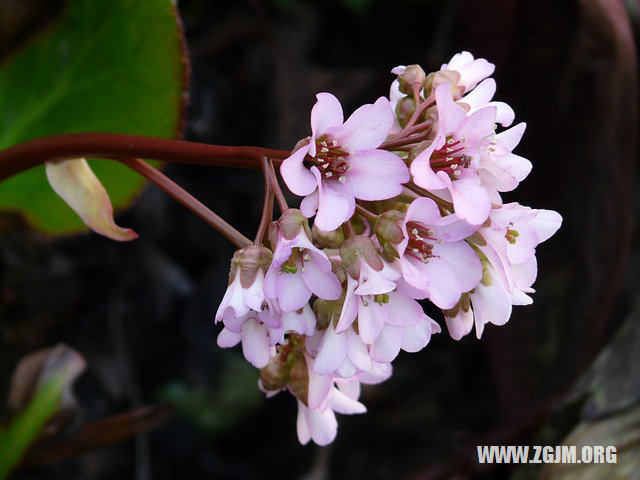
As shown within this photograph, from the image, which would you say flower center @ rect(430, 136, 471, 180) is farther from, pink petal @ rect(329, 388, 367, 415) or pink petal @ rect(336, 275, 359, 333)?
pink petal @ rect(329, 388, 367, 415)

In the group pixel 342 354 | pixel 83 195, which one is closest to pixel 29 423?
pixel 83 195

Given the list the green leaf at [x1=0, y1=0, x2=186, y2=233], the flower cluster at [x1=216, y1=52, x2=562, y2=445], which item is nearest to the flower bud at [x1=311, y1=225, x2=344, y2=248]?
the flower cluster at [x1=216, y1=52, x2=562, y2=445]

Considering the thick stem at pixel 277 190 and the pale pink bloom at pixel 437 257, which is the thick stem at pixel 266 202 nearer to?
the thick stem at pixel 277 190

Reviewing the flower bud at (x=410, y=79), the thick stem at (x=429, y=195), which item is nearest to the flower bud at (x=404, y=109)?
the flower bud at (x=410, y=79)

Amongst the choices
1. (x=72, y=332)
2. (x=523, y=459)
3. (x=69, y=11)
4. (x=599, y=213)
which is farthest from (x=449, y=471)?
(x=69, y=11)

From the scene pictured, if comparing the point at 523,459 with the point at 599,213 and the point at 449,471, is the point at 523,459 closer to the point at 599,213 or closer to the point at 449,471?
the point at 449,471

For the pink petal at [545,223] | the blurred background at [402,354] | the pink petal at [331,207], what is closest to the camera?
the pink petal at [331,207]
